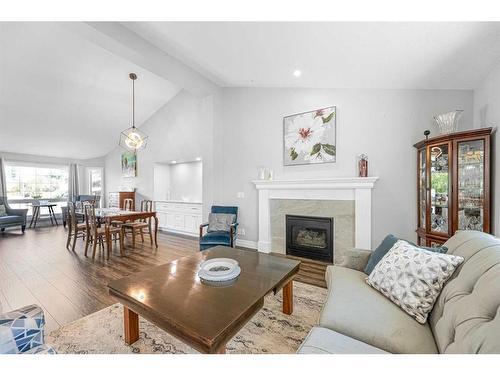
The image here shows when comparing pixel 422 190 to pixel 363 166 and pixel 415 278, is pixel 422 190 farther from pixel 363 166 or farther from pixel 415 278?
pixel 415 278

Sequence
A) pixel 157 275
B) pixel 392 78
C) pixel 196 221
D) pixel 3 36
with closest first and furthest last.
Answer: pixel 157 275 < pixel 392 78 < pixel 3 36 < pixel 196 221

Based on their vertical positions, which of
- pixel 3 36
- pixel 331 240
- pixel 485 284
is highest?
pixel 3 36

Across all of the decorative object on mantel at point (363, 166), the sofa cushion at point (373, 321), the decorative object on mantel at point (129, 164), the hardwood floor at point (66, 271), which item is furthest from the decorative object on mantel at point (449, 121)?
the decorative object on mantel at point (129, 164)

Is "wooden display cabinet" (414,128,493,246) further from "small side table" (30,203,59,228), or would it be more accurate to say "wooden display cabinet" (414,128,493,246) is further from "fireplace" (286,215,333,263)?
"small side table" (30,203,59,228)

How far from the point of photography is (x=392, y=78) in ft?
9.02

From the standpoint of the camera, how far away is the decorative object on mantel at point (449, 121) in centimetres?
245

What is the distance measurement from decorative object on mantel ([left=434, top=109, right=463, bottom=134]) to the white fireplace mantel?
3.03ft

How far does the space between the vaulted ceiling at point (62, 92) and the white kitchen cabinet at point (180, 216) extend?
271cm

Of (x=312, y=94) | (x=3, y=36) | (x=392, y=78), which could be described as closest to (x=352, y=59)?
(x=392, y=78)

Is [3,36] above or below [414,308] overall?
above

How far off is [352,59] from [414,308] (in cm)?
257

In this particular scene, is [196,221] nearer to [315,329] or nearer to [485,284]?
[315,329]

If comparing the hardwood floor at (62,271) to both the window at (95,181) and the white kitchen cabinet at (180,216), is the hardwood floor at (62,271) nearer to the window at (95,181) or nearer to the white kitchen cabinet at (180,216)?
the white kitchen cabinet at (180,216)

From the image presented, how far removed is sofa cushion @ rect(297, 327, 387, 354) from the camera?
0.99 meters
